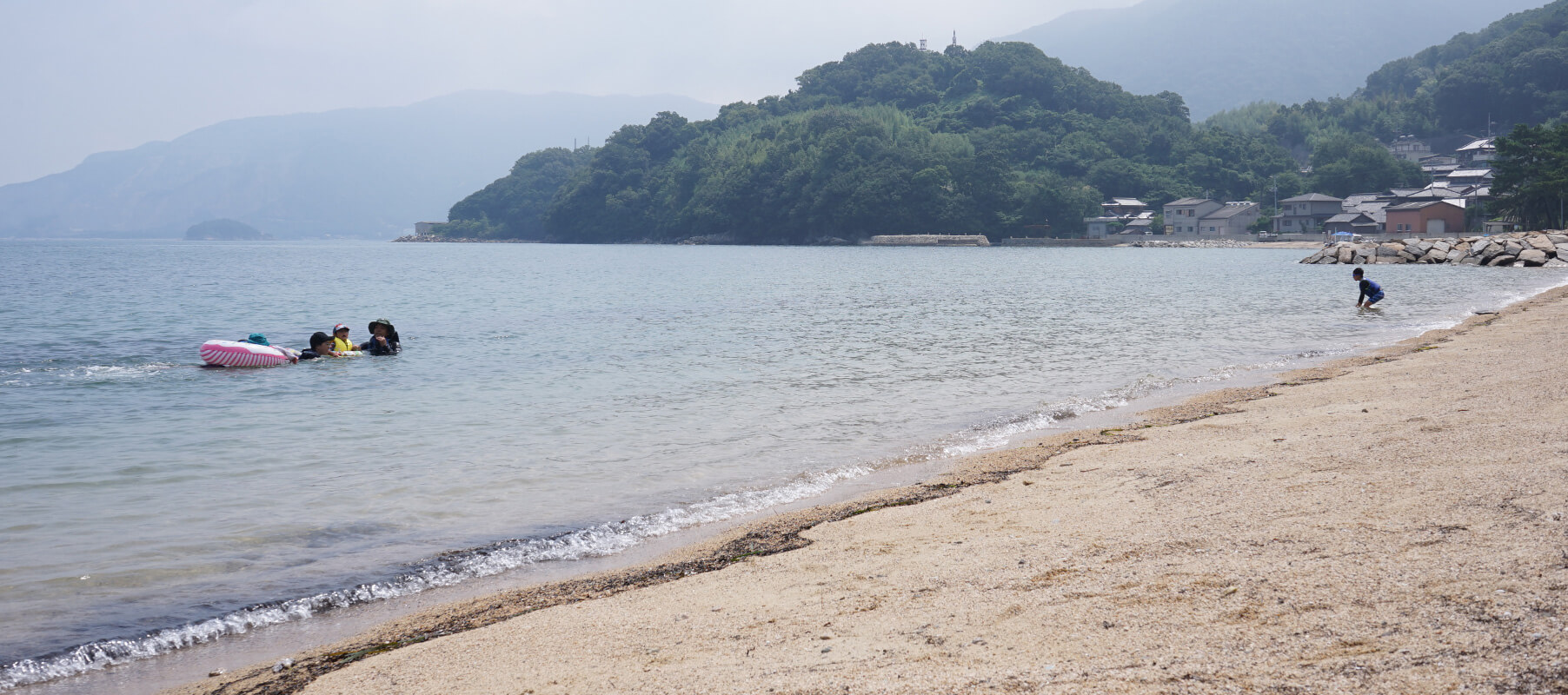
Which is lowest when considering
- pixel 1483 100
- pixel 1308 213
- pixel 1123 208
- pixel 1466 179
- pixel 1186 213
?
pixel 1308 213

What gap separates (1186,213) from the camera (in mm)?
125562

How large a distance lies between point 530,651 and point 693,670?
1.18m

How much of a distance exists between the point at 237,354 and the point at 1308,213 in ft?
395

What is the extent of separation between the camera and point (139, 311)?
35.8 m

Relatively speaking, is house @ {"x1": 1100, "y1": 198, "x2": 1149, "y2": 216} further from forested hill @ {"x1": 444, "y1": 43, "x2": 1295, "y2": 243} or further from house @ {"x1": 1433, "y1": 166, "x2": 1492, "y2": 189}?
house @ {"x1": 1433, "y1": 166, "x2": 1492, "y2": 189}

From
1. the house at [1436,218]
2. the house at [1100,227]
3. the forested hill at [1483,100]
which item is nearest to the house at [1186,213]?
the house at [1100,227]

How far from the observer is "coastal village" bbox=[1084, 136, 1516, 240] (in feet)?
313

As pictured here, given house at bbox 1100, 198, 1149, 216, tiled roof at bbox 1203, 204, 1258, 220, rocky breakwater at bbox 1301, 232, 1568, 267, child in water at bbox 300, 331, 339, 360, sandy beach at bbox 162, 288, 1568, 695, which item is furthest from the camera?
house at bbox 1100, 198, 1149, 216

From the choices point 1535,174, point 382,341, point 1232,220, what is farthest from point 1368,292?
point 1232,220

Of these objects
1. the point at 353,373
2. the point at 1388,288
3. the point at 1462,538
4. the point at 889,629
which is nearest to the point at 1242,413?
the point at 1462,538

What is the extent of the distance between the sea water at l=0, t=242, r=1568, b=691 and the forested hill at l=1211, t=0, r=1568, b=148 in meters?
149

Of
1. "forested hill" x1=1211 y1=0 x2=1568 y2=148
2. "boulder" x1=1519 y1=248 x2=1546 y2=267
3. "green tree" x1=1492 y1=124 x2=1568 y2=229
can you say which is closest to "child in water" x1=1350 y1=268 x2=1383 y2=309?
"boulder" x1=1519 y1=248 x2=1546 y2=267

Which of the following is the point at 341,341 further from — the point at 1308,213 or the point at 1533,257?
the point at 1308,213

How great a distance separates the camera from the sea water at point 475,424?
24.2ft
